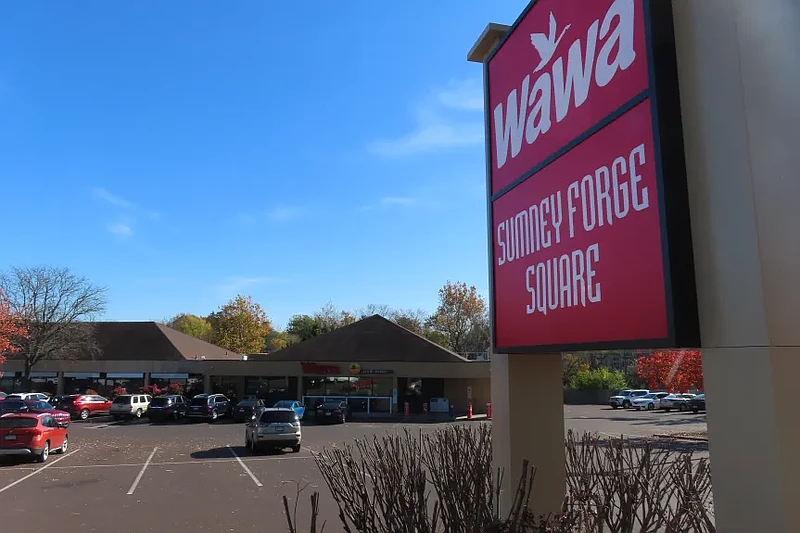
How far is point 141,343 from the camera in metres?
50.8

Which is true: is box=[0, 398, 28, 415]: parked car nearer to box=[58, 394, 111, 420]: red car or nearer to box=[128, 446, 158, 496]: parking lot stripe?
box=[128, 446, 158, 496]: parking lot stripe

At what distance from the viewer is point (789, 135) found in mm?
2557

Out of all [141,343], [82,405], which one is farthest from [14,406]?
[141,343]

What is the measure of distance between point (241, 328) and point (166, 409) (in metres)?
40.2

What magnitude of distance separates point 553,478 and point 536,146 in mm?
2634

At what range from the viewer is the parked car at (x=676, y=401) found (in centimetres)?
4894

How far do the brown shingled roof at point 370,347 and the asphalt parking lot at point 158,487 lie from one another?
62.3 ft

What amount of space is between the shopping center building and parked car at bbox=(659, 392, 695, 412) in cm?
1728

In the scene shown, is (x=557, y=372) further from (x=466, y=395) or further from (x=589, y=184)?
(x=466, y=395)

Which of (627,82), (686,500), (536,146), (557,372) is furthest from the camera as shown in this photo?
(557,372)

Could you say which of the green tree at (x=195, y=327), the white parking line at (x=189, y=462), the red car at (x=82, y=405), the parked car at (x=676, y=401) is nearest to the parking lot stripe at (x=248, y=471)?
the white parking line at (x=189, y=462)

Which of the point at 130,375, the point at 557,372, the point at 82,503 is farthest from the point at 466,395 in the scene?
the point at 557,372

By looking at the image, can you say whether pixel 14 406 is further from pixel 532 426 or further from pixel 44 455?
pixel 532 426

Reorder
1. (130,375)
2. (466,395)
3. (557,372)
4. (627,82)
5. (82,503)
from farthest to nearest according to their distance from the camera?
(130,375) < (466,395) < (82,503) < (557,372) < (627,82)
